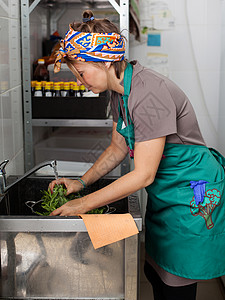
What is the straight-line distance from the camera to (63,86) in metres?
1.97

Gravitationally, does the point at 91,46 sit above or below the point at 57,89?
above

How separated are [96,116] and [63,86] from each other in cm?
22

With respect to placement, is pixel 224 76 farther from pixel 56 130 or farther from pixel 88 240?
pixel 88 240

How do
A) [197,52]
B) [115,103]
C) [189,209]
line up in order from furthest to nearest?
[197,52] → [115,103] → [189,209]

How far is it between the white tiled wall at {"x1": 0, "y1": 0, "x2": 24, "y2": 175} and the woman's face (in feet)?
1.22

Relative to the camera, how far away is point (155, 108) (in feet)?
4.00

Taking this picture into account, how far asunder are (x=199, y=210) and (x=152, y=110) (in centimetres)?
39

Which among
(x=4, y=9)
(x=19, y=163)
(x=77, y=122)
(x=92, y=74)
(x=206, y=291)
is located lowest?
(x=206, y=291)

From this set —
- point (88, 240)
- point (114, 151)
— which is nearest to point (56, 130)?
point (114, 151)

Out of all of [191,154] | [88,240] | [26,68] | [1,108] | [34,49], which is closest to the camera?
[88,240]

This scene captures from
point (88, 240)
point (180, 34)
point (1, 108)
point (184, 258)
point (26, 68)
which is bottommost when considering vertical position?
point (184, 258)

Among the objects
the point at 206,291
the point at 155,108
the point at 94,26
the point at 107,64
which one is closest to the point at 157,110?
the point at 155,108

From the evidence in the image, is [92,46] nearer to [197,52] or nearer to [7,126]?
[7,126]

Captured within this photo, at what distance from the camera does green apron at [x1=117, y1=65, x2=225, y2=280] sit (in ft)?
4.48
